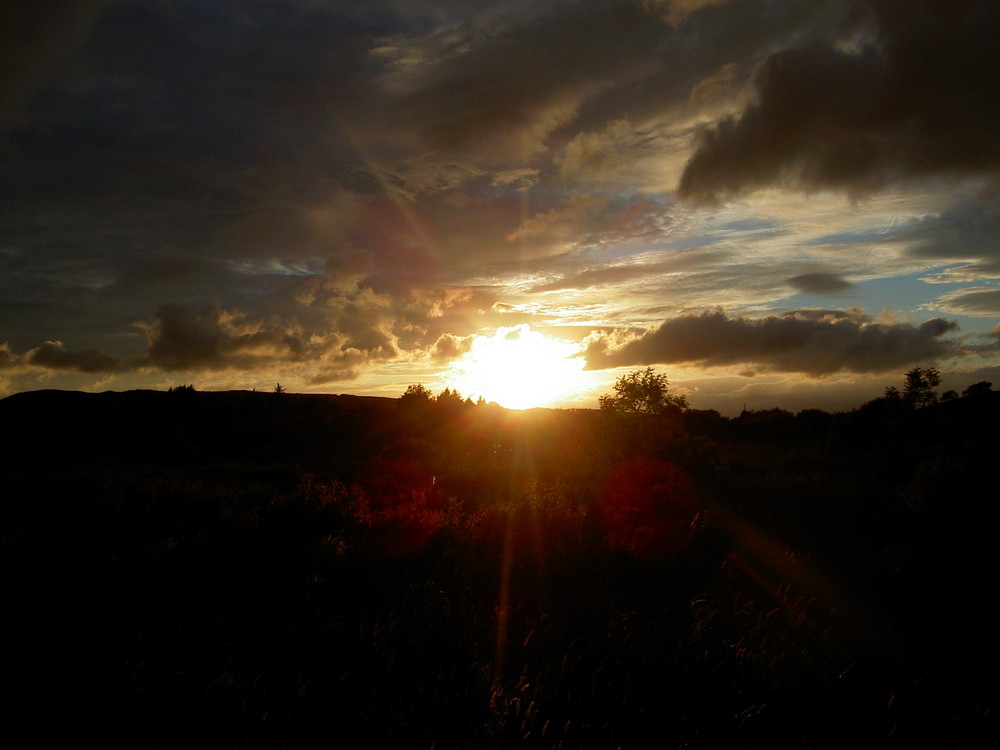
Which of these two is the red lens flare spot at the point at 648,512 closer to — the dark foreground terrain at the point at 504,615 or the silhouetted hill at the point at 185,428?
the dark foreground terrain at the point at 504,615

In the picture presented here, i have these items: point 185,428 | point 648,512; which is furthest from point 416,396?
point 648,512

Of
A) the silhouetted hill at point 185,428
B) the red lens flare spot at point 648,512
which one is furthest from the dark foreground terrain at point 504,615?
the silhouetted hill at point 185,428

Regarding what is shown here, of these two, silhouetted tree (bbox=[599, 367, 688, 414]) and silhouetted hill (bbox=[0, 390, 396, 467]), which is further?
silhouetted tree (bbox=[599, 367, 688, 414])

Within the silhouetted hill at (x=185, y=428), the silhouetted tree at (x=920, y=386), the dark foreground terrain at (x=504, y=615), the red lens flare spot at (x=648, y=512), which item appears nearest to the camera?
the dark foreground terrain at (x=504, y=615)

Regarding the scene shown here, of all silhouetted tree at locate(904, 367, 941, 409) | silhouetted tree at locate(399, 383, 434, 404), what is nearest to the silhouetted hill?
silhouetted tree at locate(399, 383, 434, 404)

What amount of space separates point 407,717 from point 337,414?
40346 mm

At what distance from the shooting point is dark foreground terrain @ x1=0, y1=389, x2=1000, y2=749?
3.82 meters

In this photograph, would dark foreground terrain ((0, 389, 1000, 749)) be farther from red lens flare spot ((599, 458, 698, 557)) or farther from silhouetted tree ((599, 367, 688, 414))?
silhouetted tree ((599, 367, 688, 414))

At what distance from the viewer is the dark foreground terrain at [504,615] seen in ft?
12.5

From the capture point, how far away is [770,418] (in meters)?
50.6

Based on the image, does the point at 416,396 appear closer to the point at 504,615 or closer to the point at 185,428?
the point at 185,428

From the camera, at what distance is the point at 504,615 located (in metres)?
5.66

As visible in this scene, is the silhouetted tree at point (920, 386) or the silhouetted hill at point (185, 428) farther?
the silhouetted tree at point (920, 386)

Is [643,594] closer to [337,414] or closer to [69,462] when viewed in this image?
[69,462]
